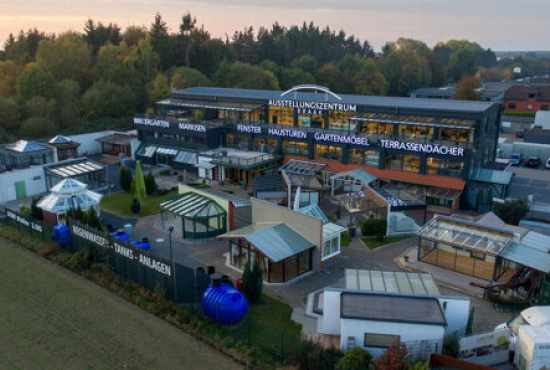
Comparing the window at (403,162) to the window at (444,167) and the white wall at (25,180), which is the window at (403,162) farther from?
the white wall at (25,180)

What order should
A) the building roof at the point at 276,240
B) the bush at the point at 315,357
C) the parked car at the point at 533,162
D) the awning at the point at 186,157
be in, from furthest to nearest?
the parked car at the point at 533,162 → the awning at the point at 186,157 → the building roof at the point at 276,240 → the bush at the point at 315,357

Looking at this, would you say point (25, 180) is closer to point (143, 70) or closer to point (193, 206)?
point (193, 206)

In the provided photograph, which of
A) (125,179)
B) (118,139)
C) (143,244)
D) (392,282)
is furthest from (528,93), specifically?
(143,244)

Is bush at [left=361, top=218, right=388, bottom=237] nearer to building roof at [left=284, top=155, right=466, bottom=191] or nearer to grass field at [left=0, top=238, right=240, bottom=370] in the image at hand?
building roof at [left=284, top=155, right=466, bottom=191]

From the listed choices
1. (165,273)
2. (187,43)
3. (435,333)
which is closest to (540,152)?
(435,333)

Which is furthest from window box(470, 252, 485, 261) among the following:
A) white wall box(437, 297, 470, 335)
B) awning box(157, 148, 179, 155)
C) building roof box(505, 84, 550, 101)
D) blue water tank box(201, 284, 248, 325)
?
building roof box(505, 84, 550, 101)

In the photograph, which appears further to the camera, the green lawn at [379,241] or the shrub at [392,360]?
the green lawn at [379,241]

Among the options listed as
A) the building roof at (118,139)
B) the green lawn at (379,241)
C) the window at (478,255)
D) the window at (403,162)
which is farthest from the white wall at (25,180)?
the window at (478,255)
